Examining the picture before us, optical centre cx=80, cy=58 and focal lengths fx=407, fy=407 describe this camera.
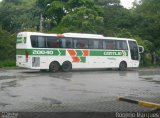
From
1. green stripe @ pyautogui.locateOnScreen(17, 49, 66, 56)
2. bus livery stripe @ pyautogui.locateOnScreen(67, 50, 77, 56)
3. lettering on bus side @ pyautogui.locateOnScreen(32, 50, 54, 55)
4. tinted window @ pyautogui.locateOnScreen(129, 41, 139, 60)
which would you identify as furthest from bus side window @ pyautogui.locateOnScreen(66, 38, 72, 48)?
tinted window @ pyautogui.locateOnScreen(129, 41, 139, 60)

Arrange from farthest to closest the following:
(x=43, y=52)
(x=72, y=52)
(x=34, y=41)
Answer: (x=72, y=52) → (x=43, y=52) → (x=34, y=41)

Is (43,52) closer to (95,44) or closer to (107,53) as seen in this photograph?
(95,44)

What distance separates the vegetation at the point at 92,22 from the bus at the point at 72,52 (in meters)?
7.21

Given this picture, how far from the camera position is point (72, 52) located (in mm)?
29125

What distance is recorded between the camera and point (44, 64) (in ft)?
90.0

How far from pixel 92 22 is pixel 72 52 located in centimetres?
1271

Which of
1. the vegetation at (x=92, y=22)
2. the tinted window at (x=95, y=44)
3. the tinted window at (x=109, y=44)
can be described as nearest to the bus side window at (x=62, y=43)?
the tinted window at (x=95, y=44)

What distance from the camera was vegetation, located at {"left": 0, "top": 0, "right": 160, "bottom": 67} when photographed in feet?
130

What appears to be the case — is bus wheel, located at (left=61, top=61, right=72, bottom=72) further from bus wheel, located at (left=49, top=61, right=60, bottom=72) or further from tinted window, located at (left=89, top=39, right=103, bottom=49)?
tinted window, located at (left=89, top=39, right=103, bottom=49)

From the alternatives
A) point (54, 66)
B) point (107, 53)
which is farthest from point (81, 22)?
point (54, 66)

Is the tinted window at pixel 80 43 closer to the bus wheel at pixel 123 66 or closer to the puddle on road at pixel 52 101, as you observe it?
the bus wheel at pixel 123 66

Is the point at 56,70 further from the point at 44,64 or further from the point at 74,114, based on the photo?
the point at 74,114

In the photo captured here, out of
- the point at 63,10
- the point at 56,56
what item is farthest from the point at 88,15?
the point at 56,56

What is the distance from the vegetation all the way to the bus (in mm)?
7212
